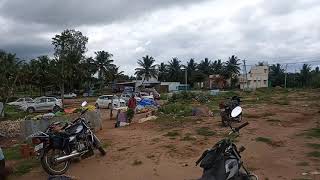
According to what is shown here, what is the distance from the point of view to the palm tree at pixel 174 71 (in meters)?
A: 97.5

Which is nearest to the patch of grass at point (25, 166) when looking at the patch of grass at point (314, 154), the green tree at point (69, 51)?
the patch of grass at point (314, 154)

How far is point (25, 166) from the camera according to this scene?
1005 centimetres

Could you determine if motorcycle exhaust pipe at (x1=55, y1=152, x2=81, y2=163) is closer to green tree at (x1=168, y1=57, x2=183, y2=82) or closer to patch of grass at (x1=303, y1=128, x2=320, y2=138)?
patch of grass at (x1=303, y1=128, x2=320, y2=138)

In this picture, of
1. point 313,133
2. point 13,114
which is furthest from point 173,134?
point 13,114

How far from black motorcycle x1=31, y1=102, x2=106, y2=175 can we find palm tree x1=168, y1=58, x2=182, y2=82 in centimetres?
8759

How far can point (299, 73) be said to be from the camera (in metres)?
95.8

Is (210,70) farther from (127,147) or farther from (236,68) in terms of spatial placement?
(127,147)

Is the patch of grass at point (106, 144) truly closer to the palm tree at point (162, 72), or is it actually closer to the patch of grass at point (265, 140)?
the patch of grass at point (265, 140)

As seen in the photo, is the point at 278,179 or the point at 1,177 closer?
the point at 1,177

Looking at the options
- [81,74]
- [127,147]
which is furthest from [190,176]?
[81,74]

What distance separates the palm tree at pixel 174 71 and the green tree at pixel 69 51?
29.6m

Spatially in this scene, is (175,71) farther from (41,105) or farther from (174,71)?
Answer: (41,105)

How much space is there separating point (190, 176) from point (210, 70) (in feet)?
297

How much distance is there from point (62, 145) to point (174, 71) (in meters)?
89.5
